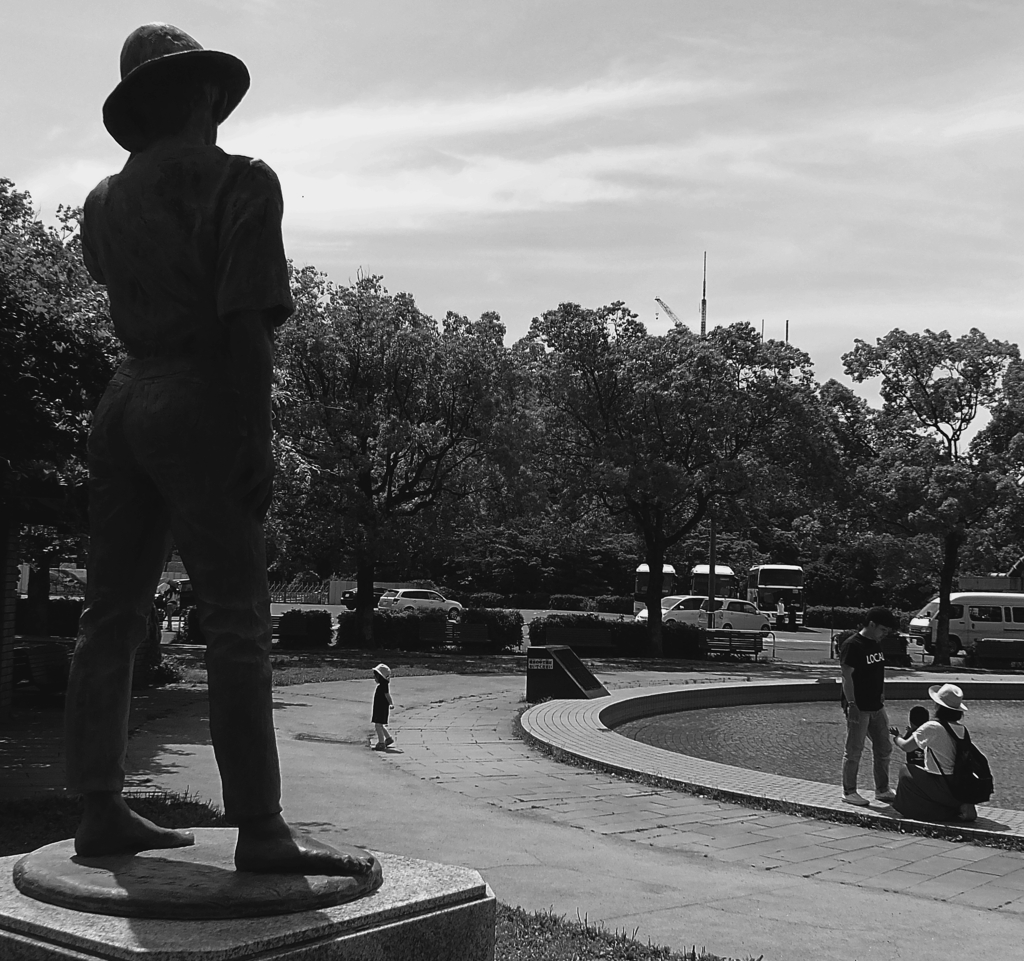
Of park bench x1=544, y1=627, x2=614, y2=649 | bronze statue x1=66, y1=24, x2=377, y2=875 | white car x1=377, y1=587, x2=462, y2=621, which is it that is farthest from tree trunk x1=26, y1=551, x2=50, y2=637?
bronze statue x1=66, y1=24, x2=377, y2=875

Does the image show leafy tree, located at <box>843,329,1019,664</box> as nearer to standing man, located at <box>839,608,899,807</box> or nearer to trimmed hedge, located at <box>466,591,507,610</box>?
standing man, located at <box>839,608,899,807</box>

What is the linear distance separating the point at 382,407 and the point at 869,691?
19260 millimetres

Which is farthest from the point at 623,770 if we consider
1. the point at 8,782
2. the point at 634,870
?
the point at 8,782

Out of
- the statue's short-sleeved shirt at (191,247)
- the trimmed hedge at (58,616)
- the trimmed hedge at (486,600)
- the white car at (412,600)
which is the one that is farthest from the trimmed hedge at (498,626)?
the statue's short-sleeved shirt at (191,247)

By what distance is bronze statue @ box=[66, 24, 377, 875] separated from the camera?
3648mm

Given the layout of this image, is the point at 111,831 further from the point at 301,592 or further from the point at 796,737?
the point at 301,592

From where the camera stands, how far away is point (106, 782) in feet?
12.6

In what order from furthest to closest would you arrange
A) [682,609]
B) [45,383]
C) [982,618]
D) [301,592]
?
[301,592] → [682,609] → [982,618] → [45,383]

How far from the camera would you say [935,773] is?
897 cm

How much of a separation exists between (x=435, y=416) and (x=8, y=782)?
1982cm

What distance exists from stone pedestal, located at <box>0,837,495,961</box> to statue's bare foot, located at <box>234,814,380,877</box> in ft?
0.21

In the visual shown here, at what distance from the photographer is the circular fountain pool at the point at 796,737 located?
1258 centimetres

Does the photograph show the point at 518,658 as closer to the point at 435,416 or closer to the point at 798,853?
the point at 435,416

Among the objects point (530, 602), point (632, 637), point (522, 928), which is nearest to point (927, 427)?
point (632, 637)
